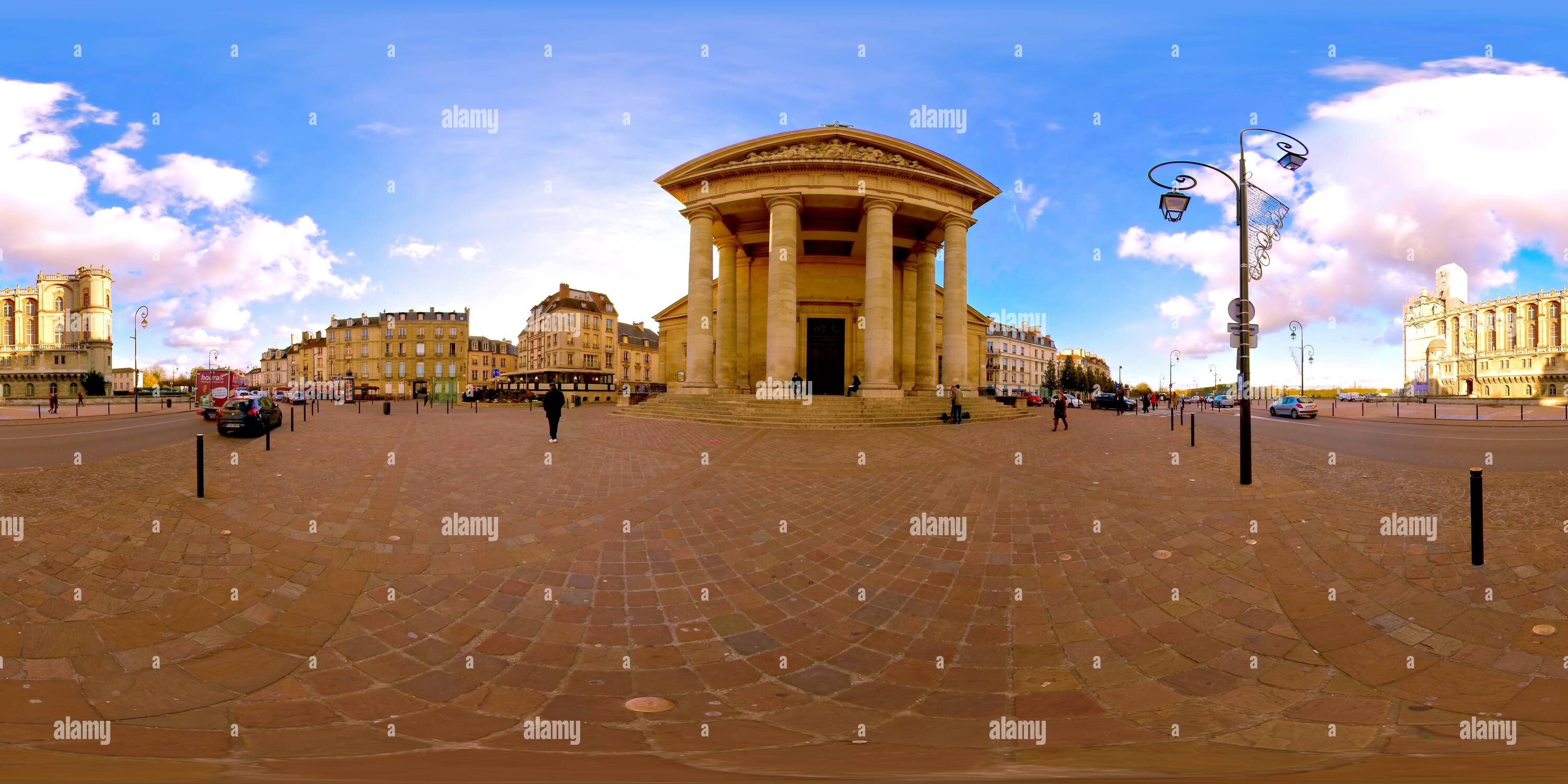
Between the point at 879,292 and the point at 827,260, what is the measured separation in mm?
8658

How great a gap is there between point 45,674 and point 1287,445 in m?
21.5

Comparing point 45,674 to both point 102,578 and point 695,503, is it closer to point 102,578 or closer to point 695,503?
point 102,578

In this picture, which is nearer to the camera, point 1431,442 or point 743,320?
point 1431,442

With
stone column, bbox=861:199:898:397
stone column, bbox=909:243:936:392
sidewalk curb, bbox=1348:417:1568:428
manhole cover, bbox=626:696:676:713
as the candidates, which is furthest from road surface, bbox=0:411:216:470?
sidewalk curb, bbox=1348:417:1568:428

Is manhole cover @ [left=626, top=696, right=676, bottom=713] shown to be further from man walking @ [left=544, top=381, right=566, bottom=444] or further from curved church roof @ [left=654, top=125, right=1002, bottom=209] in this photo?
curved church roof @ [left=654, top=125, right=1002, bottom=209]

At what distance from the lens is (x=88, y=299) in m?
77.9

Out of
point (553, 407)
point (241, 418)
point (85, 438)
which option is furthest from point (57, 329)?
point (553, 407)

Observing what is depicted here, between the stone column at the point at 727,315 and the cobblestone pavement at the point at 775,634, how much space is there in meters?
21.9

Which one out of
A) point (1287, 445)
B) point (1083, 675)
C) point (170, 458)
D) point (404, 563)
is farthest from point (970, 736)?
point (1287, 445)

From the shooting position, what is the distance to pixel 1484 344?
94.2 meters

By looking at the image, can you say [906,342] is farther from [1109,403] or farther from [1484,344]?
[1484,344]

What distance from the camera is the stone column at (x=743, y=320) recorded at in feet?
106

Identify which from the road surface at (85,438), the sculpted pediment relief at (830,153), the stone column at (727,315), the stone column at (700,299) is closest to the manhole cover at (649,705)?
the road surface at (85,438)

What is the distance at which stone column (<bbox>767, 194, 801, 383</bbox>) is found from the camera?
2658 centimetres
